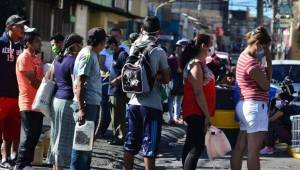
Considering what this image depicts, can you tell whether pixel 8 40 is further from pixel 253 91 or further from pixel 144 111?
pixel 253 91

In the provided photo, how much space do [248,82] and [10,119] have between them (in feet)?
10.3

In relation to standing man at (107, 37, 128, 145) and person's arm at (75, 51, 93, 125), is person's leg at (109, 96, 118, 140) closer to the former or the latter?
standing man at (107, 37, 128, 145)

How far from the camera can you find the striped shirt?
7.61 m

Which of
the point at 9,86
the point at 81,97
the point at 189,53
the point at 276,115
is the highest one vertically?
the point at 189,53

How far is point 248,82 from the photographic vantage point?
7.65 metres

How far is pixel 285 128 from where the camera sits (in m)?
11.8

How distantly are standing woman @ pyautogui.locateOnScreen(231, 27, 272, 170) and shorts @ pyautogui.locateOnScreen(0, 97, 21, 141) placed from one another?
2882mm

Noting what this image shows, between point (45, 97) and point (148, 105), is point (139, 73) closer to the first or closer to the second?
point (148, 105)

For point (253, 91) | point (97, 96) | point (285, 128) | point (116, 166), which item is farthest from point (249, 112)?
point (285, 128)

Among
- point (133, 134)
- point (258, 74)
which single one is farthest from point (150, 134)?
point (258, 74)

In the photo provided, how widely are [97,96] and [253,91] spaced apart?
5.78 feet

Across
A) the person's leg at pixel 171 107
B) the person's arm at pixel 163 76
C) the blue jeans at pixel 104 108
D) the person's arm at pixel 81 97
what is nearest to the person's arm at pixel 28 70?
the person's arm at pixel 81 97

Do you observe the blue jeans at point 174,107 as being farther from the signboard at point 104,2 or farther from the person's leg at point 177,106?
the signboard at point 104,2

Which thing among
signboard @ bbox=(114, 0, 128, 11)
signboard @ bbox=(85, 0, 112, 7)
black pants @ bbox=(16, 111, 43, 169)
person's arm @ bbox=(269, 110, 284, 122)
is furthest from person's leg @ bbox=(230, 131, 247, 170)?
signboard @ bbox=(114, 0, 128, 11)
